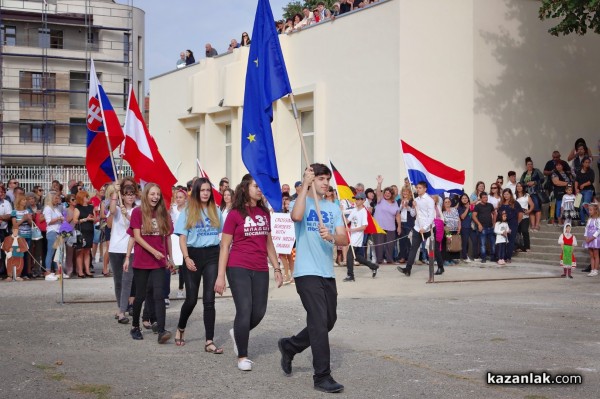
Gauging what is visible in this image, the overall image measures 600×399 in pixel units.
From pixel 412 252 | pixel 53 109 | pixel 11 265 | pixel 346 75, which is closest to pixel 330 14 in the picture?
pixel 346 75

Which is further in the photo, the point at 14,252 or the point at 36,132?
the point at 36,132

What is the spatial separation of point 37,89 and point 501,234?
4476cm

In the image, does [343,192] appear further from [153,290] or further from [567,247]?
[153,290]

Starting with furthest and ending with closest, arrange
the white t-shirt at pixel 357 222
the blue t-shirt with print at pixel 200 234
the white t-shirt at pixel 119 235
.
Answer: the white t-shirt at pixel 357 222 < the white t-shirt at pixel 119 235 < the blue t-shirt with print at pixel 200 234

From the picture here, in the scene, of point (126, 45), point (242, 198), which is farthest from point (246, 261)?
point (126, 45)

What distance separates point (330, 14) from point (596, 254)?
1287 cm

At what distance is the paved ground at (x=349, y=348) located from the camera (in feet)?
25.8

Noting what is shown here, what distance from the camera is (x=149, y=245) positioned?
10.6m

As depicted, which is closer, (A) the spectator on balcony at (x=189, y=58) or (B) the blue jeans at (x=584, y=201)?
(B) the blue jeans at (x=584, y=201)

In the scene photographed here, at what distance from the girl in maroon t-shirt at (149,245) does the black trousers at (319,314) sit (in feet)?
9.66

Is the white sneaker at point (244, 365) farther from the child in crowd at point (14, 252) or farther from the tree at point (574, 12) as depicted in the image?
the tree at point (574, 12)

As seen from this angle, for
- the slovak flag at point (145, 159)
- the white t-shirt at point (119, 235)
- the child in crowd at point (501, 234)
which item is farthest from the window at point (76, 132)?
the white t-shirt at point (119, 235)

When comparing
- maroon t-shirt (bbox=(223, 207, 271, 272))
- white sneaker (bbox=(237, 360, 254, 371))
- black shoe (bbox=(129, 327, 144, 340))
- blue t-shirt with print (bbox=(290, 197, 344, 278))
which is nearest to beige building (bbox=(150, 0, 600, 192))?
black shoe (bbox=(129, 327, 144, 340))

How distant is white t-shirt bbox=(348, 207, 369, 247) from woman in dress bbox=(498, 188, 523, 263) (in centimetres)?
436
